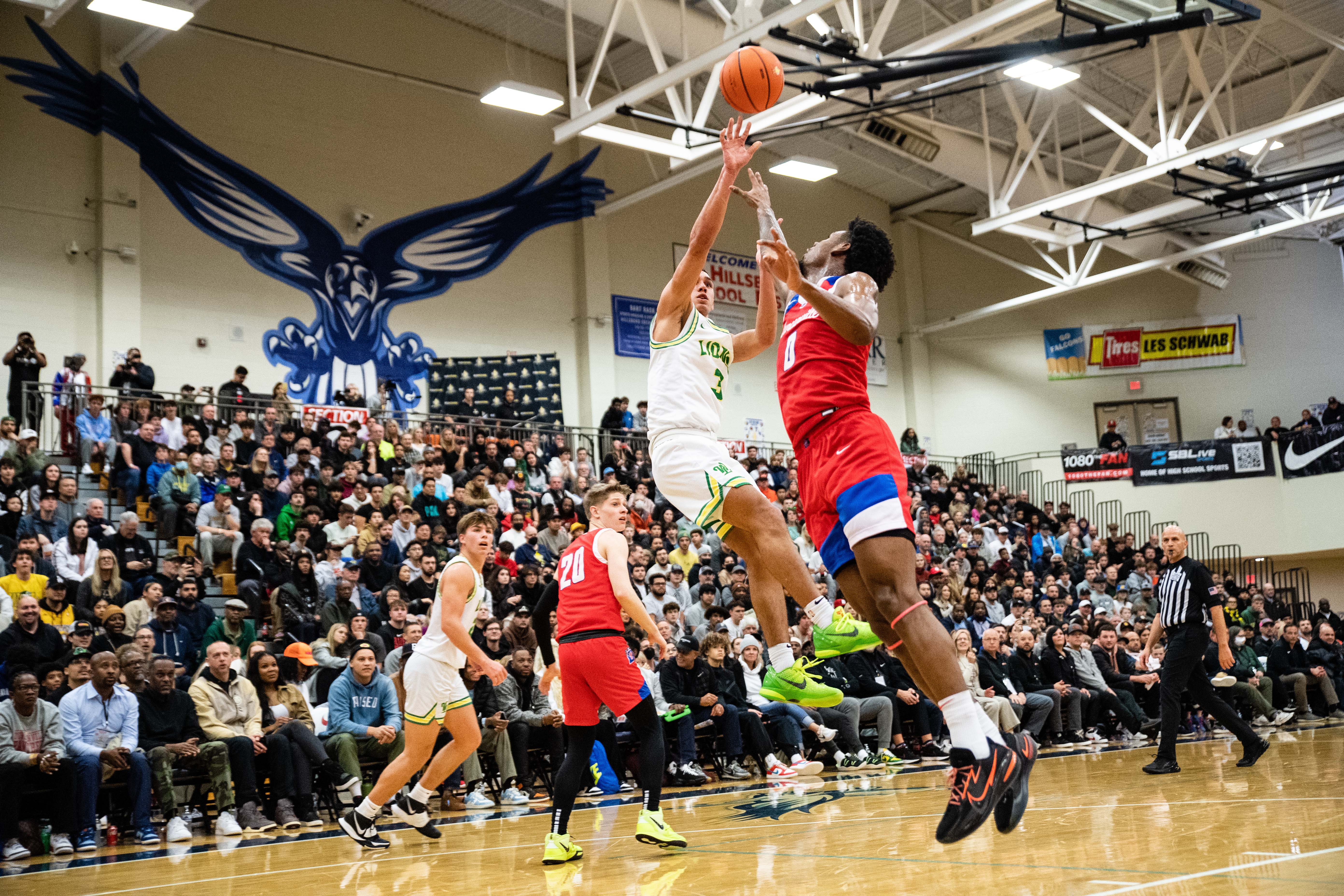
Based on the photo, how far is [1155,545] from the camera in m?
21.4

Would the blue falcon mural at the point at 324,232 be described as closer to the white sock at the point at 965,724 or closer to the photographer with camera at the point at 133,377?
the photographer with camera at the point at 133,377

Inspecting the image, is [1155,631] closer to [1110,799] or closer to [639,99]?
[1110,799]

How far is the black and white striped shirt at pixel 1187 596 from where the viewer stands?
8.45 meters

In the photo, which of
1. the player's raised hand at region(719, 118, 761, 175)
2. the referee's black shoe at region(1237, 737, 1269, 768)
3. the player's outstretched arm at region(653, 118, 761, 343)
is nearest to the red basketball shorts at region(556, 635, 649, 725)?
the player's outstretched arm at region(653, 118, 761, 343)

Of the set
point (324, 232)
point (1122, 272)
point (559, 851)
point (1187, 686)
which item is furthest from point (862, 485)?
point (1122, 272)

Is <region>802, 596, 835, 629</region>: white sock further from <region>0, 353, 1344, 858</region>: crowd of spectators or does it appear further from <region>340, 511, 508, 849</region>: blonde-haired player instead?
<region>0, 353, 1344, 858</region>: crowd of spectators

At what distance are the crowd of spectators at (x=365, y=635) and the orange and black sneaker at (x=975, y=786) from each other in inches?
Result: 146

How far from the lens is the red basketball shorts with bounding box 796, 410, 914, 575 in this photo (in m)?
4.24

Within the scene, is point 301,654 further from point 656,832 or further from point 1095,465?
point 1095,465

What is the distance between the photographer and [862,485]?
4.28 meters

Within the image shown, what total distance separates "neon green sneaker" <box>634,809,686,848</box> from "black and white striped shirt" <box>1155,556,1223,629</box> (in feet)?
14.5

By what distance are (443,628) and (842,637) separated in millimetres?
2432

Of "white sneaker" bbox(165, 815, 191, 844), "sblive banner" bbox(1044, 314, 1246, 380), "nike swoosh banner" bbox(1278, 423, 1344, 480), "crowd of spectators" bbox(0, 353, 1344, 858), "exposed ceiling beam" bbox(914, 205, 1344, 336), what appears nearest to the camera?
"white sneaker" bbox(165, 815, 191, 844)

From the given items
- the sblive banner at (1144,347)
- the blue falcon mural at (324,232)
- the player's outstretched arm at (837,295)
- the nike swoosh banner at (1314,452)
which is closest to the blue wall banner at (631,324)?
the blue falcon mural at (324,232)
